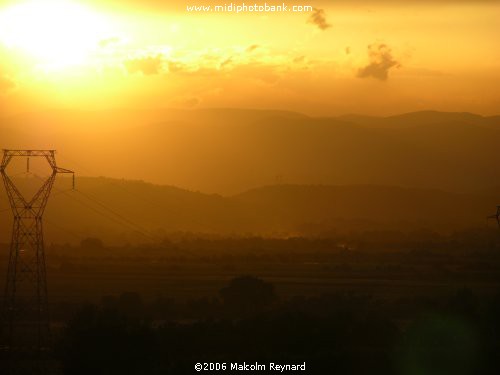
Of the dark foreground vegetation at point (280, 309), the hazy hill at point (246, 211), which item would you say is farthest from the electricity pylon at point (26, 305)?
the hazy hill at point (246, 211)

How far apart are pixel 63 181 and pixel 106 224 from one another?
3573 cm

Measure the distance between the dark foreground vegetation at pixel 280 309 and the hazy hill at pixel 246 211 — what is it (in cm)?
4461

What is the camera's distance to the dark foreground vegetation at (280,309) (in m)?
36.6

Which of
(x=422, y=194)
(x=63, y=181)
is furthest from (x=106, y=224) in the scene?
(x=422, y=194)

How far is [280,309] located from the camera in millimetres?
48969

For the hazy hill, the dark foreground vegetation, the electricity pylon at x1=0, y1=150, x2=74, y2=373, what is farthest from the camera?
the hazy hill

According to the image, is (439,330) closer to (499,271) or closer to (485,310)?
(485,310)

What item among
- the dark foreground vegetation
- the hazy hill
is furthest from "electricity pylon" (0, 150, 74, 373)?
the hazy hill

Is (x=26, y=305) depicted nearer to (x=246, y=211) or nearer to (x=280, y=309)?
(x=280, y=309)

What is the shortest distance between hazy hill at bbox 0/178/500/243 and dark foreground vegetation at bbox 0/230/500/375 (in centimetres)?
4461

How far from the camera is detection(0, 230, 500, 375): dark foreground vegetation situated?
1442 inches

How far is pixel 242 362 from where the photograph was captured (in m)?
35.2

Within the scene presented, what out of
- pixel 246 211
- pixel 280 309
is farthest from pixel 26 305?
pixel 246 211

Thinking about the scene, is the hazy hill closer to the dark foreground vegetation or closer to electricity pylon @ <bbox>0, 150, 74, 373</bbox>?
the dark foreground vegetation
